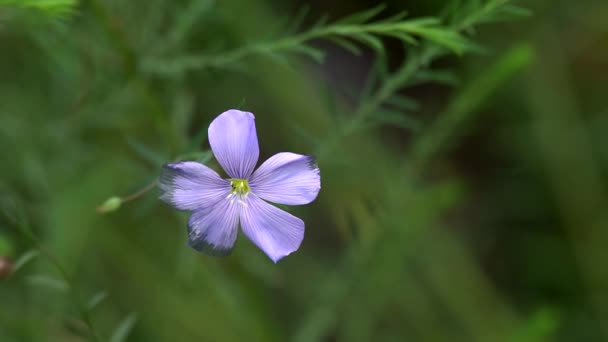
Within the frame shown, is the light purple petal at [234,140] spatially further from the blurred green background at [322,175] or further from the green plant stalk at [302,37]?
the green plant stalk at [302,37]

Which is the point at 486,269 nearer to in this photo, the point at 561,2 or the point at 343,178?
the point at 561,2

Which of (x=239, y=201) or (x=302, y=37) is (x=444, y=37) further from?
(x=239, y=201)

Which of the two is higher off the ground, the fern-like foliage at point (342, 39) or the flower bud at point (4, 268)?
the fern-like foliage at point (342, 39)

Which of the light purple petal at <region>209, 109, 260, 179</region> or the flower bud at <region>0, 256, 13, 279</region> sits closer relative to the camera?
the light purple petal at <region>209, 109, 260, 179</region>

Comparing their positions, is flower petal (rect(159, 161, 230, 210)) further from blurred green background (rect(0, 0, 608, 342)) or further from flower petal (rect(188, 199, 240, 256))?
blurred green background (rect(0, 0, 608, 342))

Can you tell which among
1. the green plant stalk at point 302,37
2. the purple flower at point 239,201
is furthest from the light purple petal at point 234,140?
the green plant stalk at point 302,37

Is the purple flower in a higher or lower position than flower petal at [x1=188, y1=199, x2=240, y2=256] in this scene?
higher

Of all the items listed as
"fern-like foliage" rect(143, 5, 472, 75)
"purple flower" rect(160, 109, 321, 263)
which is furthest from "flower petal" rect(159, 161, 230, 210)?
"fern-like foliage" rect(143, 5, 472, 75)
